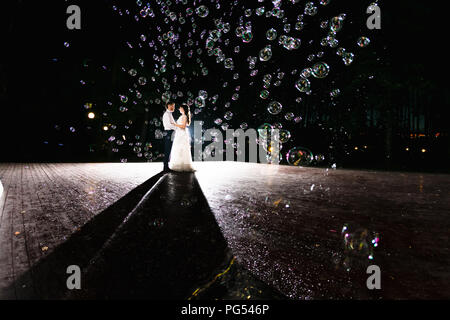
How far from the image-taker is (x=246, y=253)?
2674 mm

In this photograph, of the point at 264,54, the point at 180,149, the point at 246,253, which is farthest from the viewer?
the point at 180,149

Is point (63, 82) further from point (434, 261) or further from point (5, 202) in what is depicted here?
point (434, 261)

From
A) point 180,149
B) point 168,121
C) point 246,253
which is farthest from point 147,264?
point 180,149

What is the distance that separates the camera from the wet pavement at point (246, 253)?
6.59ft

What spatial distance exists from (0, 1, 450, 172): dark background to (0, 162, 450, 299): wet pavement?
11890 millimetres

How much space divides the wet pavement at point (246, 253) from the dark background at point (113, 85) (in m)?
11.9

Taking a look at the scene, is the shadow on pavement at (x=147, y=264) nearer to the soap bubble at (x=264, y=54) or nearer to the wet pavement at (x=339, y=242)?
the wet pavement at (x=339, y=242)

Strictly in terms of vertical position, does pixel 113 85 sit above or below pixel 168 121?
above

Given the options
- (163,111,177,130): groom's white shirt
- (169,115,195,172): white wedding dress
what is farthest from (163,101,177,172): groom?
(169,115,195,172): white wedding dress

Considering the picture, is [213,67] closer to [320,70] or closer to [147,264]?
[320,70]

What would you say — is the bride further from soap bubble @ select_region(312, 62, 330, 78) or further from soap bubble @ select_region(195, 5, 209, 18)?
soap bubble @ select_region(312, 62, 330, 78)

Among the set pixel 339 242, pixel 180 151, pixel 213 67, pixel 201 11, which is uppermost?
pixel 213 67

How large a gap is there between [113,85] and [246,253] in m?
16.2
